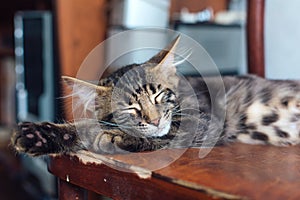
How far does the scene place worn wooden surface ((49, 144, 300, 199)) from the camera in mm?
504

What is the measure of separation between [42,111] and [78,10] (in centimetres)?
42

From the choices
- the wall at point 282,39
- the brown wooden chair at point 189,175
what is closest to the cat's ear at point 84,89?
the brown wooden chair at point 189,175

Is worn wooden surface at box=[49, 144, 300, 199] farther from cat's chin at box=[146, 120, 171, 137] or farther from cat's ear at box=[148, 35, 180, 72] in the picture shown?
cat's ear at box=[148, 35, 180, 72]

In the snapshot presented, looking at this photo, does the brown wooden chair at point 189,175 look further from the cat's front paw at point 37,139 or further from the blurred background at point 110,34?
the blurred background at point 110,34

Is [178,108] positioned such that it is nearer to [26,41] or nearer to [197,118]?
[197,118]

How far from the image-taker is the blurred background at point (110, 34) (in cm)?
132

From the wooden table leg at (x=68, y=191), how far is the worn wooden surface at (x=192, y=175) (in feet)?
0.07

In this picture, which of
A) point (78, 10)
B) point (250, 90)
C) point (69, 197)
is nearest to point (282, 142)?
point (250, 90)

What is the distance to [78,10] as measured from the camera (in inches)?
54.8

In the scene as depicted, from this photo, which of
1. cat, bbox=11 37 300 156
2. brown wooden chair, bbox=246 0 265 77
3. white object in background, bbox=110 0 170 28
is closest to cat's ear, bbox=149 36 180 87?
cat, bbox=11 37 300 156

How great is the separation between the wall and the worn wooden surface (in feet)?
2.18

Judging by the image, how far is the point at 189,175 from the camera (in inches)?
21.4

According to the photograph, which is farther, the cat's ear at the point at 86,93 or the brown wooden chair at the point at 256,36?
the brown wooden chair at the point at 256,36

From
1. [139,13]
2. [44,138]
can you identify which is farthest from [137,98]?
[139,13]
